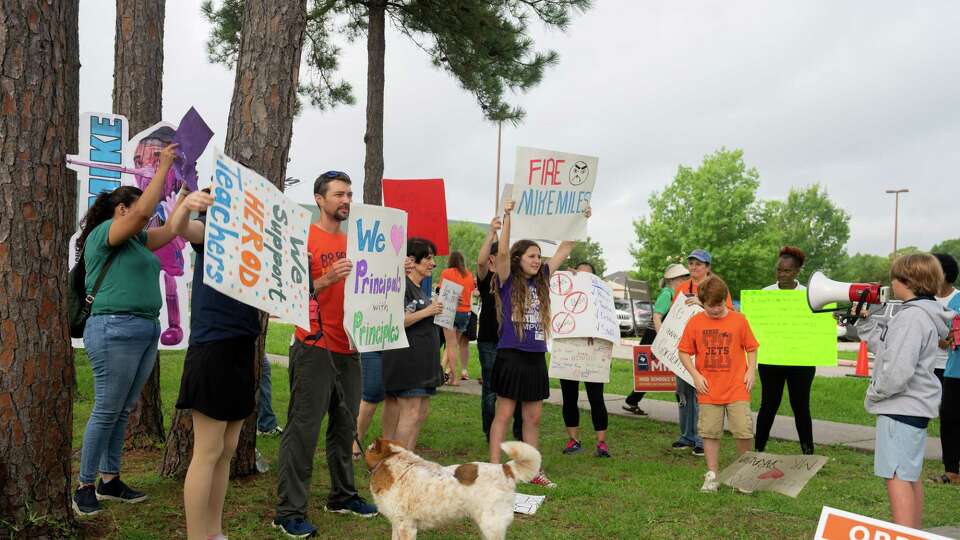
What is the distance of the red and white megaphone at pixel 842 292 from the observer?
4.64 meters

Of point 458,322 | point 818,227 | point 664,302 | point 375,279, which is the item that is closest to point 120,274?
point 375,279

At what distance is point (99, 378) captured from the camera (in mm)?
4410

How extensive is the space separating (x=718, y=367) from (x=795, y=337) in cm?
128

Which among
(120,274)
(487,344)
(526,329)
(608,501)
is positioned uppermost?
(120,274)

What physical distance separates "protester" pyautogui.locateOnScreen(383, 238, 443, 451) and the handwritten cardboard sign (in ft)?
10.3

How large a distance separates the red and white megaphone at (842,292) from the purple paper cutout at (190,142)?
12.4 ft

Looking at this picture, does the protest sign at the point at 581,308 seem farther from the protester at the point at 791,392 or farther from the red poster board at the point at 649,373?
the protester at the point at 791,392

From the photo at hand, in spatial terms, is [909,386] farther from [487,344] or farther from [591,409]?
[487,344]

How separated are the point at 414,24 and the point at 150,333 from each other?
8944 millimetres

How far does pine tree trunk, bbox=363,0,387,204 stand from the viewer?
11.6 m

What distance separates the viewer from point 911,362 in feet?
13.4

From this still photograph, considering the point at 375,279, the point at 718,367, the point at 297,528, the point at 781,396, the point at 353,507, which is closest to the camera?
the point at 297,528

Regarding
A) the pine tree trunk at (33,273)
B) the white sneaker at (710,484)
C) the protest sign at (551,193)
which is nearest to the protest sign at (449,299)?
the protest sign at (551,193)

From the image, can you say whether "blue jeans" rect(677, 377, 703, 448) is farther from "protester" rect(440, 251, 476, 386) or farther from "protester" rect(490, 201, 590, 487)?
"protester" rect(440, 251, 476, 386)
